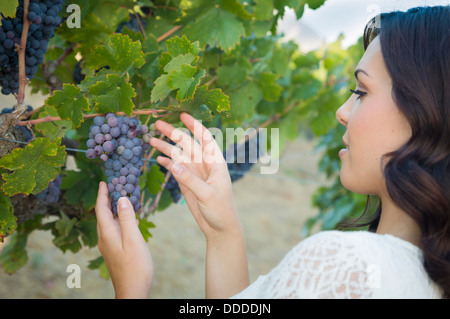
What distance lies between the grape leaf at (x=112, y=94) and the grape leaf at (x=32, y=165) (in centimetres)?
13

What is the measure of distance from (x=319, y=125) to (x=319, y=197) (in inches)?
83.2

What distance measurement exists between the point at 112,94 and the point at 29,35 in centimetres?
34

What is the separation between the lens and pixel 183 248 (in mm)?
5352

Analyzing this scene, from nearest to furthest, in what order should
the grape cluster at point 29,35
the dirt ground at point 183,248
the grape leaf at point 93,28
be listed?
the grape cluster at point 29,35 < the grape leaf at point 93,28 < the dirt ground at point 183,248

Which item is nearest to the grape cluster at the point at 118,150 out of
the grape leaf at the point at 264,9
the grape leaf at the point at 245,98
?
the grape leaf at the point at 264,9

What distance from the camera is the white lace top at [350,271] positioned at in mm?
747

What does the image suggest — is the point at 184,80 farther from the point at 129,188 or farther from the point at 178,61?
the point at 129,188

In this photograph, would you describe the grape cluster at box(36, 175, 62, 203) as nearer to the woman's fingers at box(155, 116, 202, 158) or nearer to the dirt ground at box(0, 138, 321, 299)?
the woman's fingers at box(155, 116, 202, 158)

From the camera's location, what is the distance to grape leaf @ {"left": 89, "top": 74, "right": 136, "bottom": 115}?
0.97m

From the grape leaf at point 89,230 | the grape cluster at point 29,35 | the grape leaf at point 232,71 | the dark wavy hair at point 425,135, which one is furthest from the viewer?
the grape leaf at point 232,71

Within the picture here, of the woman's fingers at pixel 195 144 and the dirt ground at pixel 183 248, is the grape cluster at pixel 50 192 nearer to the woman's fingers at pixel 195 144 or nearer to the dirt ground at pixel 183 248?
the woman's fingers at pixel 195 144

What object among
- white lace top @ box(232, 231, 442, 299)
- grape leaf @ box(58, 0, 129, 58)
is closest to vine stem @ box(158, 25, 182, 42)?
grape leaf @ box(58, 0, 129, 58)

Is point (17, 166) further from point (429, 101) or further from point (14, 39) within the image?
point (429, 101)
